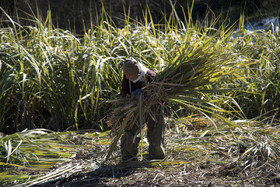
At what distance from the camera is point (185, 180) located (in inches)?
97.1

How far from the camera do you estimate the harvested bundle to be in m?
2.60

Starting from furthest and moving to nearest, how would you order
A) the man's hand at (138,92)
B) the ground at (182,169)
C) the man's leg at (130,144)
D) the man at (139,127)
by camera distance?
the man's leg at (130,144) → the man at (139,127) → the man's hand at (138,92) → the ground at (182,169)

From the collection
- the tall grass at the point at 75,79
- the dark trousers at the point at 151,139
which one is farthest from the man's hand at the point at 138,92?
the tall grass at the point at 75,79

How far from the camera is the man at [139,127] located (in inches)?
106

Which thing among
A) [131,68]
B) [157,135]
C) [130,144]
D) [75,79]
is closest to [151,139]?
[157,135]

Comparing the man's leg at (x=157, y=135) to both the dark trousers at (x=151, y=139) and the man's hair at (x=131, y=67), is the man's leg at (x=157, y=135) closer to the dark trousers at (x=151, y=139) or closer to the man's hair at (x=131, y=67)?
the dark trousers at (x=151, y=139)

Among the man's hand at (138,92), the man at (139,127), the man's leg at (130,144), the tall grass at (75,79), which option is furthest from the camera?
the tall grass at (75,79)

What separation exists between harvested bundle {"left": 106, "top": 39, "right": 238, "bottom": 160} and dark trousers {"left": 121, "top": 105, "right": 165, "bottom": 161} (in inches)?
3.4

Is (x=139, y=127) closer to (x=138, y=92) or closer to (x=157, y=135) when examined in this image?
(x=157, y=135)

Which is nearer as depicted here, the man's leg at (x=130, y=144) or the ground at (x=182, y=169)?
the ground at (x=182, y=169)

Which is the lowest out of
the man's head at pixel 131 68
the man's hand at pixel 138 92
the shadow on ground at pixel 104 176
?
the shadow on ground at pixel 104 176

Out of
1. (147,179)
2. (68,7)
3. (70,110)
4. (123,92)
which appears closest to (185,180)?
(147,179)

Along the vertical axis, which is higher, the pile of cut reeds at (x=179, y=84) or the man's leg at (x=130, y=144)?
the pile of cut reeds at (x=179, y=84)

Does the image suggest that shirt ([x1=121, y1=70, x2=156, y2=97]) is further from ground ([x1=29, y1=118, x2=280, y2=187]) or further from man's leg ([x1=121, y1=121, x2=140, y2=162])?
ground ([x1=29, y1=118, x2=280, y2=187])
